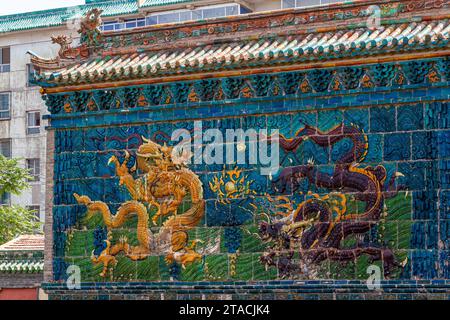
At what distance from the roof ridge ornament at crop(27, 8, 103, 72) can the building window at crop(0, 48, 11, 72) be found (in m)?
19.9

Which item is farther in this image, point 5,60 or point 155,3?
point 5,60

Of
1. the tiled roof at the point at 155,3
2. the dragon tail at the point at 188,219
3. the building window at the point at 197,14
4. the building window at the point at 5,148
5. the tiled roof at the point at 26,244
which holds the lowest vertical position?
the tiled roof at the point at 26,244

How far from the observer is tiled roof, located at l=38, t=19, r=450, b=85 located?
859 inches

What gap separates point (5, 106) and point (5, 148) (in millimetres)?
1392

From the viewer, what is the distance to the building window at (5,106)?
45.0 m

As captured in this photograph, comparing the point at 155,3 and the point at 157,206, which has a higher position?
the point at 155,3

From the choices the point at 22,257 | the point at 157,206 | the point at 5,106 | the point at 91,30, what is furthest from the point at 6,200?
the point at 157,206

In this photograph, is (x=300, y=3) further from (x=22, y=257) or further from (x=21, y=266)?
(x=21, y=266)

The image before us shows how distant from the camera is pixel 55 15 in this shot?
→ 4375 centimetres

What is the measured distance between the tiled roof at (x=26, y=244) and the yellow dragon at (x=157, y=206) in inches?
174

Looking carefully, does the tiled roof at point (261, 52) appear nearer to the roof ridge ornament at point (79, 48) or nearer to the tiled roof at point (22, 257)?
the roof ridge ornament at point (79, 48)

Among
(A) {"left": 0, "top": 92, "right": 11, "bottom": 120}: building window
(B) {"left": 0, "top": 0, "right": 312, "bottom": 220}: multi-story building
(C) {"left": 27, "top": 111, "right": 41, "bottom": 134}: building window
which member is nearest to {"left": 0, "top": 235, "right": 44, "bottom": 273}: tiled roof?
(B) {"left": 0, "top": 0, "right": 312, "bottom": 220}: multi-story building

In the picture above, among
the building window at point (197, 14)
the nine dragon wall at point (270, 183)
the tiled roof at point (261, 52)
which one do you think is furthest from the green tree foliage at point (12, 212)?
the tiled roof at point (261, 52)

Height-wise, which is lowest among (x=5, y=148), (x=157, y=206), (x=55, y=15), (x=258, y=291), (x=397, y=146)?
(x=258, y=291)
